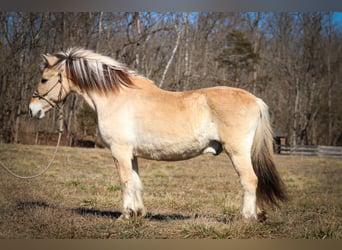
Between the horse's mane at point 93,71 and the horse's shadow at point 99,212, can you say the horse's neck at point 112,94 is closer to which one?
the horse's mane at point 93,71

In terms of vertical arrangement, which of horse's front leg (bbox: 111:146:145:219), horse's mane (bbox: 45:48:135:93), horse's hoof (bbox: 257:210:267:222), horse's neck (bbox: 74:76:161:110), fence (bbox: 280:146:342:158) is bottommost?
horse's hoof (bbox: 257:210:267:222)

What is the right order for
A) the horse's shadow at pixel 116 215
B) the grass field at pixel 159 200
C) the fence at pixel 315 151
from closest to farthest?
the grass field at pixel 159 200 < the horse's shadow at pixel 116 215 < the fence at pixel 315 151

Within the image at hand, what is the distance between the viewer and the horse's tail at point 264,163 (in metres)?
3.61

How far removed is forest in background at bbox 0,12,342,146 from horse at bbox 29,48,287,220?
1.76 meters

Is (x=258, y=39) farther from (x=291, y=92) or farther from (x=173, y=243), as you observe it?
(x=173, y=243)

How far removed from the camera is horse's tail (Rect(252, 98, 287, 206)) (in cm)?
361

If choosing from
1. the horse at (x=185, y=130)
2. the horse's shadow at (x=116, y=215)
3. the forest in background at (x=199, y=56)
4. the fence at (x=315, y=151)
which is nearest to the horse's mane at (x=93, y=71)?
the horse at (x=185, y=130)

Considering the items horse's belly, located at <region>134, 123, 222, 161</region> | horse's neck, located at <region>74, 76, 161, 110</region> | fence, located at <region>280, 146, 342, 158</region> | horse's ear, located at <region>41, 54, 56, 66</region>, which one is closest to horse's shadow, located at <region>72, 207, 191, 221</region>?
horse's belly, located at <region>134, 123, 222, 161</region>

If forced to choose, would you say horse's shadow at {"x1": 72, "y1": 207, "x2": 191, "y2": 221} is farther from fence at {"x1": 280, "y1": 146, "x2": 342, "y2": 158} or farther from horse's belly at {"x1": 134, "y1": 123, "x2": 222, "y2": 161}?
fence at {"x1": 280, "y1": 146, "x2": 342, "y2": 158}

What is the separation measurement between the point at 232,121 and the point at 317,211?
5.33 feet

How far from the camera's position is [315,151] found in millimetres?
5852

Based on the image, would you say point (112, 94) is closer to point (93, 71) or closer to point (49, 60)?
point (93, 71)

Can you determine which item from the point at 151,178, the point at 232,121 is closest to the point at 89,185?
the point at 151,178

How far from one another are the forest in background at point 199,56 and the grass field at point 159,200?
1.55 ft
